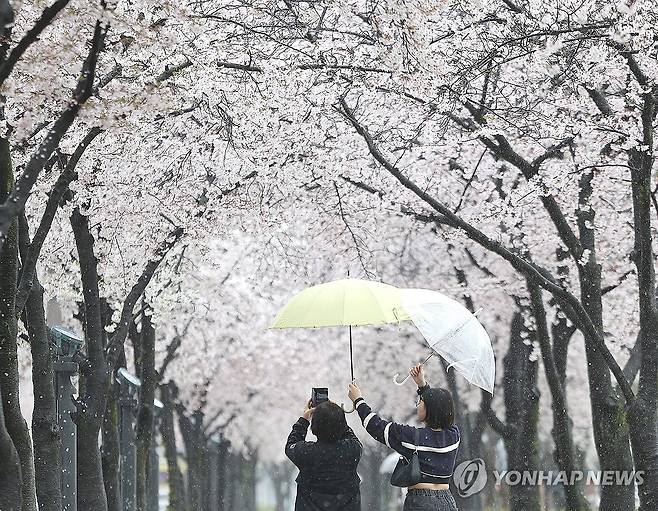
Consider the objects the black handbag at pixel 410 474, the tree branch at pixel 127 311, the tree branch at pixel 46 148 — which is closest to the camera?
the tree branch at pixel 46 148

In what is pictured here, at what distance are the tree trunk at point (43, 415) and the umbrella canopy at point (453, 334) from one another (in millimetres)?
3430

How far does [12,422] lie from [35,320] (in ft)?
5.01

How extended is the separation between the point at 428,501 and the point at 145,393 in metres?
10.5

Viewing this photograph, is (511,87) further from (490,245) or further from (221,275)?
(221,275)

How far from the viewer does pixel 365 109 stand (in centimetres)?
1317

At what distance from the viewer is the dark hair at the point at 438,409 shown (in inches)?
245

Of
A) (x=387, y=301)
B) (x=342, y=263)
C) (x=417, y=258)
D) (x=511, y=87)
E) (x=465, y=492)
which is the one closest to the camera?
(x=387, y=301)

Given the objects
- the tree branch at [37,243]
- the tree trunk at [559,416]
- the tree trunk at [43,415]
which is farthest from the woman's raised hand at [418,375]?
the tree trunk at [559,416]

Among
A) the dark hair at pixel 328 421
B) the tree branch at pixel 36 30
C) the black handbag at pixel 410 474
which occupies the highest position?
the tree branch at pixel 36 30

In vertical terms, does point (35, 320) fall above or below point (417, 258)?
below

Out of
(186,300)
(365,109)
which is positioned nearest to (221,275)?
(186,300)

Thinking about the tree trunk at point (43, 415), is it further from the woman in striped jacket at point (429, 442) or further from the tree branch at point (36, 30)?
the woman in striped jacket at point (429, 442)

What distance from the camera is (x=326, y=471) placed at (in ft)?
21.2

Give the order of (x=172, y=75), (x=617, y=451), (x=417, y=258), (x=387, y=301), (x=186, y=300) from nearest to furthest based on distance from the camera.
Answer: (x=387, y=301) < (x=172, y=75) < (x=617, y=451) < (x=186, y=300) < (x=417, y=258)
